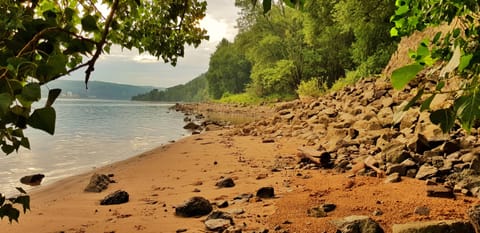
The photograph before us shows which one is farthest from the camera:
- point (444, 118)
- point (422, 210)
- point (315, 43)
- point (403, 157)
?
point (315, 43)

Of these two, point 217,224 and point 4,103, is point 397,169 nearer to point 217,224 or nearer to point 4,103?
point 217,224

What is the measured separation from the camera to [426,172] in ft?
20.7

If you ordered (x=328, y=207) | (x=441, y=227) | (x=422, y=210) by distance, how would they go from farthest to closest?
(x=328, y=207) → (x=422, y=210) → (x=441, y=227)

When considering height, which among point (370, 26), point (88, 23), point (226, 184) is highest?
point (370, 26)

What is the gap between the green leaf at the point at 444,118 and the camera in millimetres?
1250

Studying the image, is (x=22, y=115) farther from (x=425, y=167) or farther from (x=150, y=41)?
(x=425, y=167)

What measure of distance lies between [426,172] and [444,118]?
5645 millimetres

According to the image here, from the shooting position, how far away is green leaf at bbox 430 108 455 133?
1250 millimetres

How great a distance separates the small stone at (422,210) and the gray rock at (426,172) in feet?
5.00

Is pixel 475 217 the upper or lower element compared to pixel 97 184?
upper

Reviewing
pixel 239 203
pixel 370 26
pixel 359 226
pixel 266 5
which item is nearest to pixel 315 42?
pixel 370 26

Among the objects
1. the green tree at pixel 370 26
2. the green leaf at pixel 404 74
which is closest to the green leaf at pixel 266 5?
the green leaf at pixel 404 74

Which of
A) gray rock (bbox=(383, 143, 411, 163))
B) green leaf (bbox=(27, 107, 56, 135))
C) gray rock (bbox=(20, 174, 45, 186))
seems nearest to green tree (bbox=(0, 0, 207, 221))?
green leaf (bbox=(27, 107, 56, 135))

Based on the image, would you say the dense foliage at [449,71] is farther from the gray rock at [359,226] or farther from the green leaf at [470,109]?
the gray rock at [359,226]
